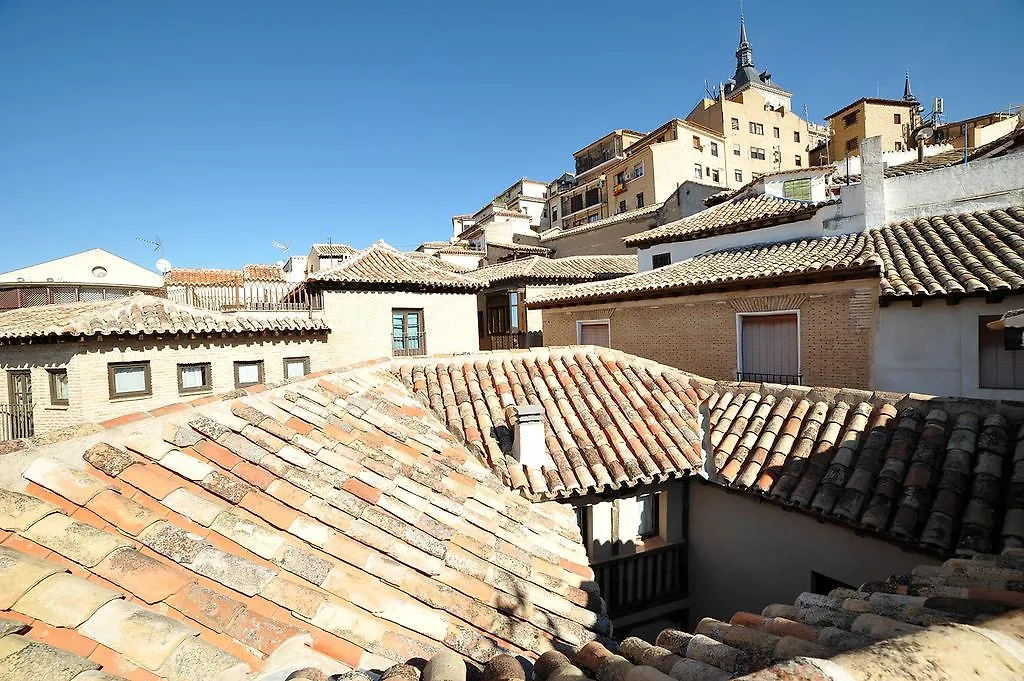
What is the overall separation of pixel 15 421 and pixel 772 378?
21280 millimetres

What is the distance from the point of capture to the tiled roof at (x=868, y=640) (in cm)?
163

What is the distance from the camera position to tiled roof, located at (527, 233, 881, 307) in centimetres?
962

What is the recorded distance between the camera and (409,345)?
1923cm

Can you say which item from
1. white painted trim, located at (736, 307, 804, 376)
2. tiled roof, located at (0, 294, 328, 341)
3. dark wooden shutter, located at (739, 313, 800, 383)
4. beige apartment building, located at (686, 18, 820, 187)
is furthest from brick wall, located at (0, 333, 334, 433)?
beige apartment building, located at (686, 18, 820, 187)

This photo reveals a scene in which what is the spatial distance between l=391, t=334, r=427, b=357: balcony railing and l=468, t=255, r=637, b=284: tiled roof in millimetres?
4143

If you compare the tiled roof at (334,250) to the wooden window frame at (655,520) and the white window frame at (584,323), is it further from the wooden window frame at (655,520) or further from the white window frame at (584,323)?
the wooden window frame at (655,520)

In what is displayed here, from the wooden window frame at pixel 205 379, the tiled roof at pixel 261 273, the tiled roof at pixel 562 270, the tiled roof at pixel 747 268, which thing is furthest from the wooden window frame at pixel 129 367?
the tiled roof at pixel 261 273

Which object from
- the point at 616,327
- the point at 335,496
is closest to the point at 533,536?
the point at 335,496

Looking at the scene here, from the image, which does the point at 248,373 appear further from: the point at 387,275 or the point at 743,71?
the point at 743,71

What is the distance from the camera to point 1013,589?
2.66m

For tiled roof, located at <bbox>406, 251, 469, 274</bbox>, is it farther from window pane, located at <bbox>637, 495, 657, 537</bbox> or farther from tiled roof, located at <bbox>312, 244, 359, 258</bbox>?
window pane, located at <bbox>637, 495, 657, 537</bbox>

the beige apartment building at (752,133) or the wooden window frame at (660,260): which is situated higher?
the beige apartment building at (752,133)

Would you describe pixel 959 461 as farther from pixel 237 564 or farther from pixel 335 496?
pixel 237 564

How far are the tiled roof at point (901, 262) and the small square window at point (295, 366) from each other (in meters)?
10.1
